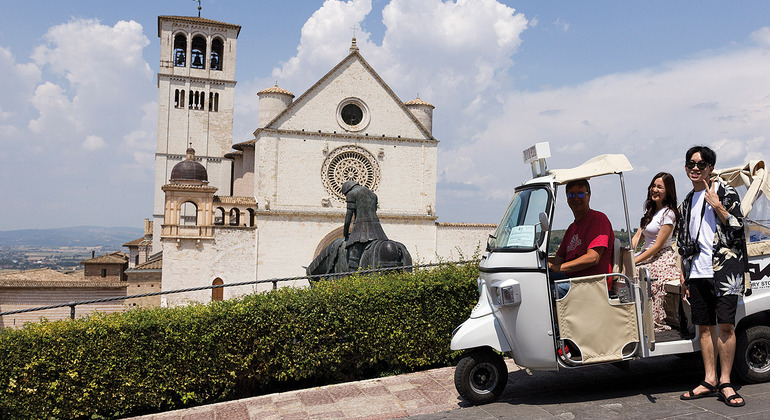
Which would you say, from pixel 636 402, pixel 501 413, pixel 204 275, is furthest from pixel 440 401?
pixel 204 275

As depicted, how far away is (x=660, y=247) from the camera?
6.22m

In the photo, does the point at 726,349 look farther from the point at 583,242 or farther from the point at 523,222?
the point at 523,222

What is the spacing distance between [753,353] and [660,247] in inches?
53.3

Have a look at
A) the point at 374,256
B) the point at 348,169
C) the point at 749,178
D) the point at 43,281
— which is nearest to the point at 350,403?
the point at 374,256

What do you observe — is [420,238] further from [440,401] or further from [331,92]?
[440,401]

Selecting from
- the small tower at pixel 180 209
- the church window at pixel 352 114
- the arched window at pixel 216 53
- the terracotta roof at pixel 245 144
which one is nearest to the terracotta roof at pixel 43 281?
the small tower at pixel 180 209

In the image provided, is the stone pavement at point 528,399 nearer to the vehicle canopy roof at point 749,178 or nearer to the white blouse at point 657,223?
the white blouse at point 657,223

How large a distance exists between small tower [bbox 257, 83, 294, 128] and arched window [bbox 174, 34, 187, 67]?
15.1 meters

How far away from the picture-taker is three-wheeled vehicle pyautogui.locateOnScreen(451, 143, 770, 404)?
5504 mm

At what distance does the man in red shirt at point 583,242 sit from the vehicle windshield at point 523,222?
398 mm

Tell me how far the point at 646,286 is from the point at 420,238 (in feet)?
104

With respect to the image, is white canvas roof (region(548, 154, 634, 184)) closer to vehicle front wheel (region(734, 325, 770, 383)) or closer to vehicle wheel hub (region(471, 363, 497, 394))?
vehicle wheel hub (region(471, 363, 497, 394))

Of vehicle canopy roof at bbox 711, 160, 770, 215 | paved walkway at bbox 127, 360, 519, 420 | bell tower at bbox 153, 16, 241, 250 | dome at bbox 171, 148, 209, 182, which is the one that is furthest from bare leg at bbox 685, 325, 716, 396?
bell tower at bbox 153, 16, 241, 250

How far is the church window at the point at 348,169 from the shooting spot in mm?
36250
